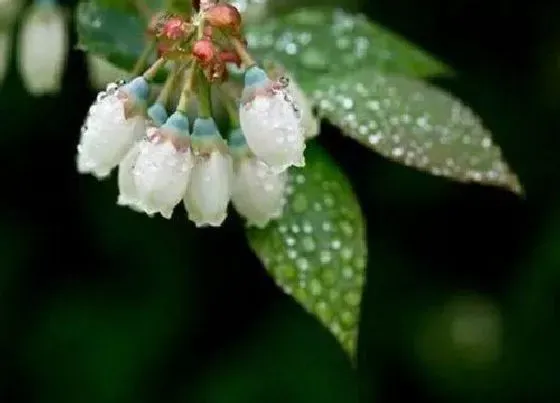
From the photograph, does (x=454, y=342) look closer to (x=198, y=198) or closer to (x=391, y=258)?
(x=391, y=258)

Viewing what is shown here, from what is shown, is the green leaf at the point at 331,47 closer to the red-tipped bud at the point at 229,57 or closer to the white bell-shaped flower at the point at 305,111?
the white bell-shaped flower at the point at 305,111

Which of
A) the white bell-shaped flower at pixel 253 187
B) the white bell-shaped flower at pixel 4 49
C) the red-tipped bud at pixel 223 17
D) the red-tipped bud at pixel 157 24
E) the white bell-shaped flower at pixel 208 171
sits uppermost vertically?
the red-tipped bud at pixel 223 17

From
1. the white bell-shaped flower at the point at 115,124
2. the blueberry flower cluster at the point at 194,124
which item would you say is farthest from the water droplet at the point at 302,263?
the white bell-shaped flower at the point at 115,124

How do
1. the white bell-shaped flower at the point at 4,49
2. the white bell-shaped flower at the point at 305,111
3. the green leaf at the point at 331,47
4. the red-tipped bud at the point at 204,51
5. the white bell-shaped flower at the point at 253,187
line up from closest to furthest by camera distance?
the red-tipped bud at the point at 204,51
the white bell-shaped flower at the point at 253,187
the white bell-shaped flower at the point at 305,111
the green leaf at the point at 331,47
the white bell-shaped flower at the point at 4,49

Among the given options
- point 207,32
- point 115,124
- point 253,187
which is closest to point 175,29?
point 207,32

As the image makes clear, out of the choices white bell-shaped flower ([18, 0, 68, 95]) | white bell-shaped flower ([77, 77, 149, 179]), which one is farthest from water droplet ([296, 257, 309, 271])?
white bell-shaped flower ([18, 0, 68, 95])

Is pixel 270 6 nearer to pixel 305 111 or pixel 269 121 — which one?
pixel 305 111
